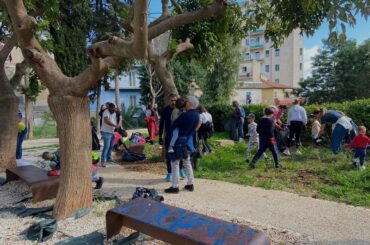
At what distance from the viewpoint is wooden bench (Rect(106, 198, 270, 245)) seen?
3.42 metres

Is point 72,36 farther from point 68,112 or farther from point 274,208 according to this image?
point 274,208

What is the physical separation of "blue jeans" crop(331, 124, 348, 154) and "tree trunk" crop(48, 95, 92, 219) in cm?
663

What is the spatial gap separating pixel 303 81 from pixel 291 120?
3200 cm

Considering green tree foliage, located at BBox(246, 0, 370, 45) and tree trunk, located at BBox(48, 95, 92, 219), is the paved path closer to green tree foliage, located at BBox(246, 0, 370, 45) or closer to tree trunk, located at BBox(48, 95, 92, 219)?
→ tree trunk, located at BBox(48, 95, 92, 219)

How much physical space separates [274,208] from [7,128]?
6177mm

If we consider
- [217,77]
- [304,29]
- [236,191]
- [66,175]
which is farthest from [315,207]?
[217,77]

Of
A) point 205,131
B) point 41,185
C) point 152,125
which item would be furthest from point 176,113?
point 152,125

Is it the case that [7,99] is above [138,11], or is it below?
below

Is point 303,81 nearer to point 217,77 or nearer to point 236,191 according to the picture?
point 217,77

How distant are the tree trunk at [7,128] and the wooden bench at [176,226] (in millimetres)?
5246

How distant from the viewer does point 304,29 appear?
5.61 m

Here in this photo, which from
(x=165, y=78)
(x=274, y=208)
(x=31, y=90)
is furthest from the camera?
(x=31, y=90)

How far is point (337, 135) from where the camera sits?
964 cm

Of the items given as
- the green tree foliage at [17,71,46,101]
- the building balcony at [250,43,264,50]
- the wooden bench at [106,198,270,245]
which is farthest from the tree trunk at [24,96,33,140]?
the building balcony at [250,43,264,50]
